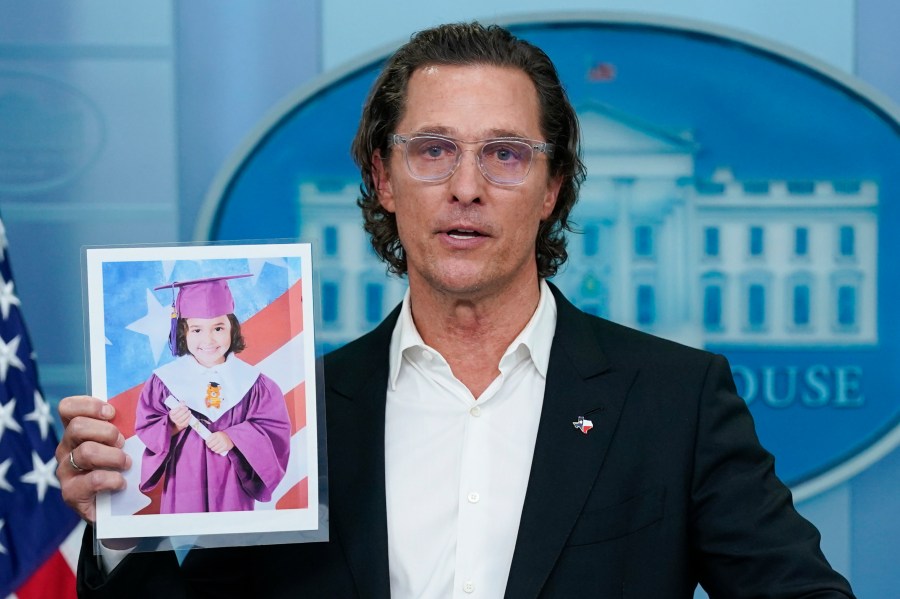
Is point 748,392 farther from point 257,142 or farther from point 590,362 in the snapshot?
point 257,142

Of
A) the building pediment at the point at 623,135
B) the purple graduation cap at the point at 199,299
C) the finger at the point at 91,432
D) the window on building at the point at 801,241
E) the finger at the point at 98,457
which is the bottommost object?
the finger at the point at 98,457

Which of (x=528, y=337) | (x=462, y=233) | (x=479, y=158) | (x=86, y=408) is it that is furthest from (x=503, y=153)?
(x=86, y=408)

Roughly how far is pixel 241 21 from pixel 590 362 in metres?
1.81

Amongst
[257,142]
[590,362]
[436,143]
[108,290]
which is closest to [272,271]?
[108,290]

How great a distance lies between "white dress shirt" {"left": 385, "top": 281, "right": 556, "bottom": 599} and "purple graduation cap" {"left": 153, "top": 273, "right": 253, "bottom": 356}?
44 centimetres

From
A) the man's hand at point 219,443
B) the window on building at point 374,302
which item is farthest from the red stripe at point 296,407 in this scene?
the window on building at point 374,302

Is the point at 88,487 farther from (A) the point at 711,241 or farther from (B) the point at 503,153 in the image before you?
(A) the point at 711,241

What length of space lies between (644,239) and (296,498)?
5.64 ft

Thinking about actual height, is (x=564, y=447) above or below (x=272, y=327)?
below

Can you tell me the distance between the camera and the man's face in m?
1.81

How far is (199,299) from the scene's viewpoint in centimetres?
160

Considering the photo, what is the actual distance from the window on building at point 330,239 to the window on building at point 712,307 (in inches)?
45.1

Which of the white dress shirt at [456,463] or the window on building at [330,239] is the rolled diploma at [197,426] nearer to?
the white dress shirt at [456,463]

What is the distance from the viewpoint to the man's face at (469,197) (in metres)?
1.81
